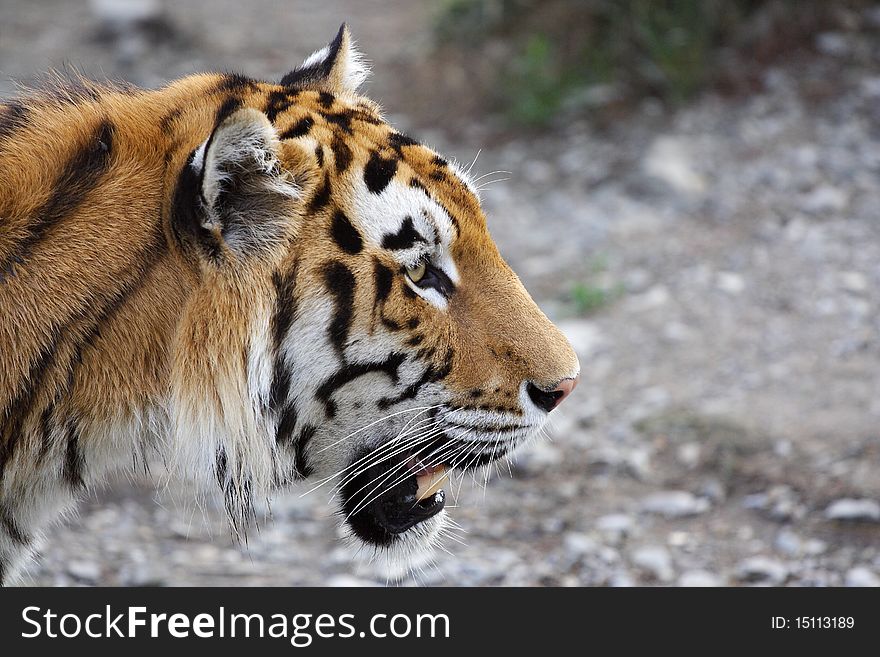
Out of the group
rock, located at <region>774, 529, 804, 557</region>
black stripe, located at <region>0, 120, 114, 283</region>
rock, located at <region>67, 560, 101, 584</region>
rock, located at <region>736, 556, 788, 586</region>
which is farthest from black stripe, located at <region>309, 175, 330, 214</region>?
rock, located at <region>774, 529, 804, 557</region>

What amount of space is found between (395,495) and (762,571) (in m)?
1.46

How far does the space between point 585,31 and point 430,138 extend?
4.20ft

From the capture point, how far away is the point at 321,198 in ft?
8.00

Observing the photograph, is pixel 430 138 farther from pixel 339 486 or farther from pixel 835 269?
pixel 339 486

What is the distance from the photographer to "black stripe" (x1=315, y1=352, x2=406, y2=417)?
2.50 metres

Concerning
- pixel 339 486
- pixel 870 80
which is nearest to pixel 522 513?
pixel 339 486

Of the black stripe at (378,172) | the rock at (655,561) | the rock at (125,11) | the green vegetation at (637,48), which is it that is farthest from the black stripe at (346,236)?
the rock at (125,11)

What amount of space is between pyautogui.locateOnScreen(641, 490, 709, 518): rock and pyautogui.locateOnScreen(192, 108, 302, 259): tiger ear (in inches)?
85.7

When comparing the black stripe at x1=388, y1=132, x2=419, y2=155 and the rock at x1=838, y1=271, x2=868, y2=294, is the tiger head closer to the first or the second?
the black stripe at x1=388, y1=132, x2=419, y2=155

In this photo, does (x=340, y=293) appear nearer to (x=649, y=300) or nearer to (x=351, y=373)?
(x=351, y=373)

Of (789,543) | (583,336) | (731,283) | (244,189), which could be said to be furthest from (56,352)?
(731,283)

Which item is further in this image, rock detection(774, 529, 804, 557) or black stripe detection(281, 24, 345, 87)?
rock detection(774, 529, 804, 557)

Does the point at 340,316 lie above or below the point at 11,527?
above

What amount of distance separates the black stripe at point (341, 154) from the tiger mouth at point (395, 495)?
2.41 feet
